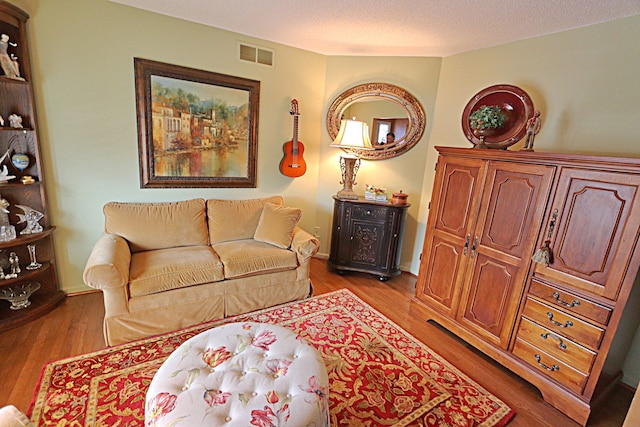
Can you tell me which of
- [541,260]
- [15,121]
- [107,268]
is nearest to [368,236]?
[541,260]

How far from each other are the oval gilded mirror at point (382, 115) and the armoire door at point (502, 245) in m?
1.39

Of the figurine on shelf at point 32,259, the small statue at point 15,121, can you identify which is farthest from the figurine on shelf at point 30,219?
the small statue at point 15,121

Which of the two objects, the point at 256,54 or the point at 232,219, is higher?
the point at 256,54

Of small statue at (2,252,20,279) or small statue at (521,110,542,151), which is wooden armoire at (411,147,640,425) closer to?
small statue at (521,110,542,151)

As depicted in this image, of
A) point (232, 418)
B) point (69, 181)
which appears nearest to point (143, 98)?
point (69, 181)

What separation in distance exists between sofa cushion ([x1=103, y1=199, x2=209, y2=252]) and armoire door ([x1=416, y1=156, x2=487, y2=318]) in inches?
82.5

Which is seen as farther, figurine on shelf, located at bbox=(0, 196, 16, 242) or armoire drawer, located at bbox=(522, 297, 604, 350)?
figurine on shelf, located at bbox=(0, 196, 16, 242)

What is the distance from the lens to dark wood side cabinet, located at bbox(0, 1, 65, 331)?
212 centimetres

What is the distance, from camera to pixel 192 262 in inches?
92.4

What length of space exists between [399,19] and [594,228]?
6.48 feet

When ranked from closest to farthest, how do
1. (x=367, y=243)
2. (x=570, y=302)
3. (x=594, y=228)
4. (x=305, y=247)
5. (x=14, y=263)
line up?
(x=594, y=228) → (x=570, y=302) → (x=14, y=263) → (x=305, y=247) → (x=367, y=243)

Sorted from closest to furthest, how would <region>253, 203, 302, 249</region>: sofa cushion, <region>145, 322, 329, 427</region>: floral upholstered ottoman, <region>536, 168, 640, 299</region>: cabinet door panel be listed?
1. <region>145, 322, 329, 427</region>: floral upholstered ottoman
2. <region>536, 168, 640, 299</region>: cabinet door panel
3. <region>253, 203, 302, 249</region>: sofa cushion

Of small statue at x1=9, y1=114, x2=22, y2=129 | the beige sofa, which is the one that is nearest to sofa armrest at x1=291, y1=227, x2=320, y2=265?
the beige sofa

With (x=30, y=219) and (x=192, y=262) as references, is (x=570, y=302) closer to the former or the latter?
(x=192, y=262)
